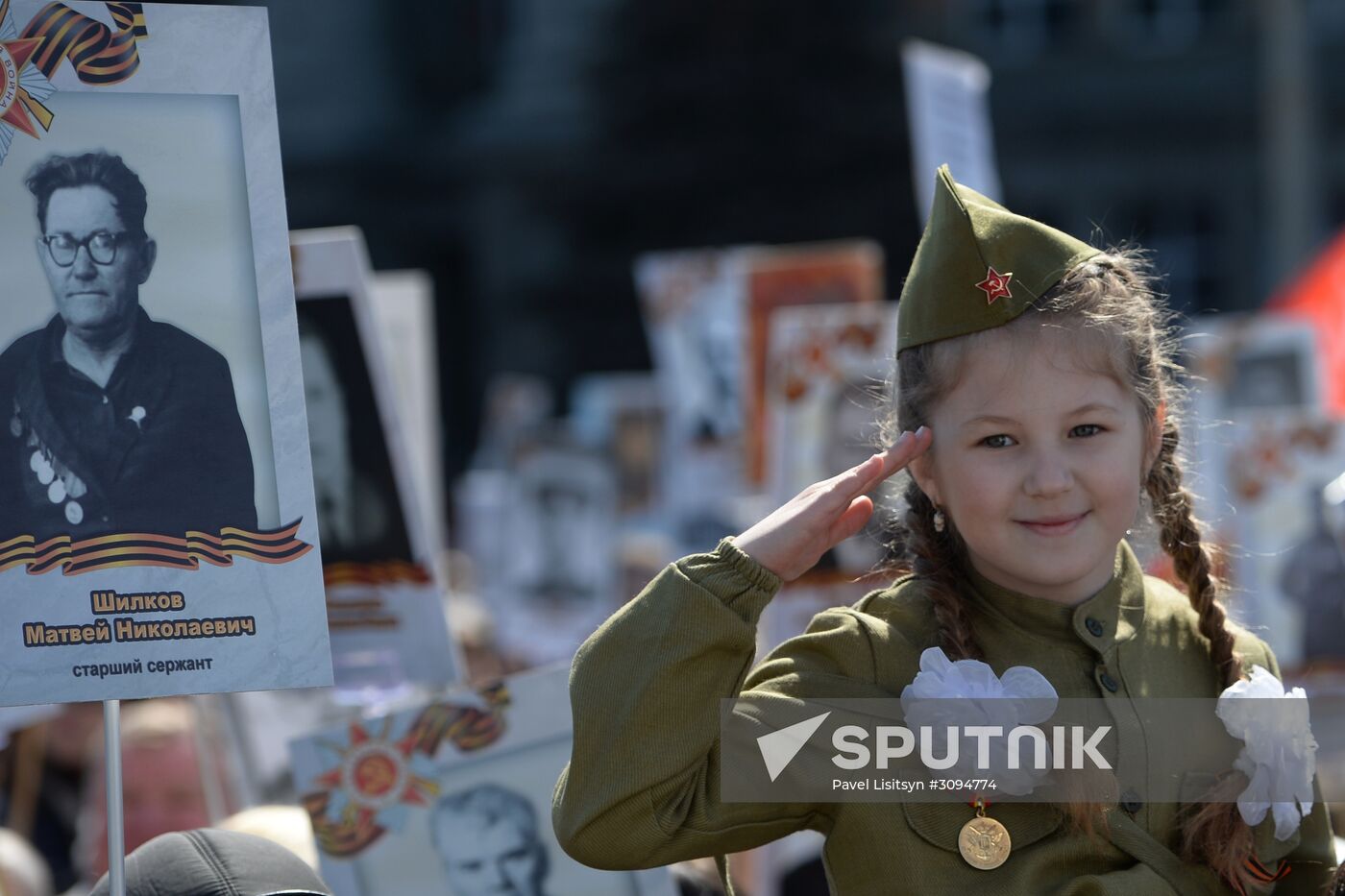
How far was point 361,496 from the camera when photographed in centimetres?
336

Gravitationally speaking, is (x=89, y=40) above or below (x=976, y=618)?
above

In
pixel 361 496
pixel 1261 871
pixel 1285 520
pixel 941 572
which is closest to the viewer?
pixel 1261 871

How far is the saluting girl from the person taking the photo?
215cm

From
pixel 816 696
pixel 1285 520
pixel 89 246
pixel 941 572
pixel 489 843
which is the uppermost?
pixel 89 246

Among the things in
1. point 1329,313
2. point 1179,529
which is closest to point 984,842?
point 1179,529

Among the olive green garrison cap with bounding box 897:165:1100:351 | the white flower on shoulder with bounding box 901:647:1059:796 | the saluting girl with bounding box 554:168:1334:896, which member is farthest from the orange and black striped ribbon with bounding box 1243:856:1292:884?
the olive green garrison cap with bounding box 897:165:1100:351

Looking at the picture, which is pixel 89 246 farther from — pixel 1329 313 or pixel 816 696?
pixel 1329 313

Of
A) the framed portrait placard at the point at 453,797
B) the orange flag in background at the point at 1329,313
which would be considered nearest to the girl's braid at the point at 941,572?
the framed portrait placard at the point at 453,797

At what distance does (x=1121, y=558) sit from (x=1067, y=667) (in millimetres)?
220

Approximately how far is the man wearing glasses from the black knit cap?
462mm

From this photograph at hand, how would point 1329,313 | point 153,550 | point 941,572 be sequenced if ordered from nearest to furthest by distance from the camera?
point 153,550 < point 941,572 < point 1329,313

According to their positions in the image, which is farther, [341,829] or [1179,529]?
[341,829]

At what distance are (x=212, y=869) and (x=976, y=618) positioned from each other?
1042 millimetres

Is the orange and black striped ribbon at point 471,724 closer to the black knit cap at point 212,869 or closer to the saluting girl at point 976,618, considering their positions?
the black knit cap at point 212,869
